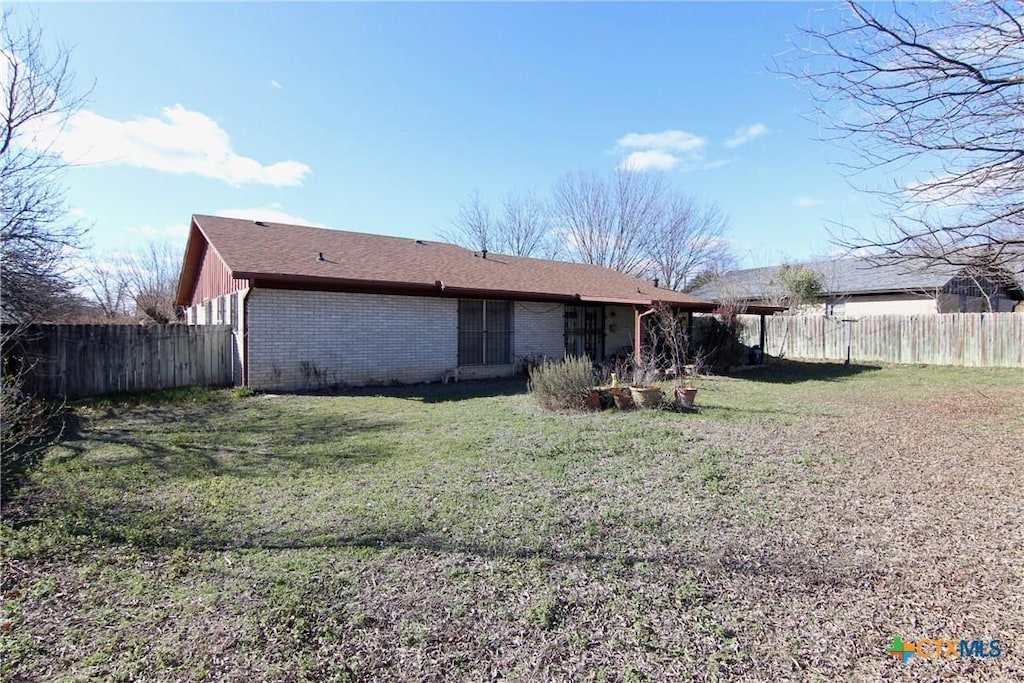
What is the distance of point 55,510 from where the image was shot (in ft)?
14.2

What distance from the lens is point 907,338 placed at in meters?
18.1

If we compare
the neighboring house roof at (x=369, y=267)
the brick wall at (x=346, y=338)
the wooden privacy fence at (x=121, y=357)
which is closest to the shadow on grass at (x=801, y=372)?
the neighboring house roof at (x=369, y=267)

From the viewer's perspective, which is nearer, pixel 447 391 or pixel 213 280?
pixel 447 391

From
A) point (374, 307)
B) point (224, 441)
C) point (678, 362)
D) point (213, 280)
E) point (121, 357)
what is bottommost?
point (224, 441)

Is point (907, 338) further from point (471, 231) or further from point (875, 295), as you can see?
point (471, 231)

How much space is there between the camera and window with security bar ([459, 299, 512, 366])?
14.0m

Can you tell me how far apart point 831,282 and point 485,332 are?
19414 millimetres

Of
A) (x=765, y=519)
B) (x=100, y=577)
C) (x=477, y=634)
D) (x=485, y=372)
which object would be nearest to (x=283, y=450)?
(x=100, y=577)

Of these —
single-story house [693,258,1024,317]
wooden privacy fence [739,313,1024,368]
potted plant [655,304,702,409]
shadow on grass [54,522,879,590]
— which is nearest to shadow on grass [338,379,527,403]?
potted plant [655,304,702,409]

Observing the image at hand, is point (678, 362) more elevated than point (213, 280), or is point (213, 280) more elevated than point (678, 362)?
point (213, 280)

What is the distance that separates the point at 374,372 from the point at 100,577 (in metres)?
9.21

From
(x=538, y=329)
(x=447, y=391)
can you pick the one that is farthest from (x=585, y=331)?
(x=447, y=391)

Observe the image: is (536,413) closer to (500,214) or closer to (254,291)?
(254,291)

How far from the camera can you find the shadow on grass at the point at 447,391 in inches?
421
